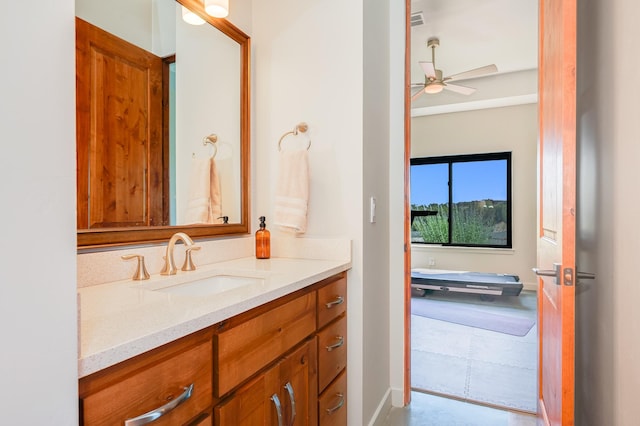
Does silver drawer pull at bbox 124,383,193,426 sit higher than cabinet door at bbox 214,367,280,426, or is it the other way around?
silver drawer pull at bbox 124,383,193,426

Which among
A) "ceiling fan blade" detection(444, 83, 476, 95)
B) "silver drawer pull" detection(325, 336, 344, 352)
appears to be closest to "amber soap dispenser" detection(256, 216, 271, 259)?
"silver drawer pull" detection(325, 336, 344, 352)

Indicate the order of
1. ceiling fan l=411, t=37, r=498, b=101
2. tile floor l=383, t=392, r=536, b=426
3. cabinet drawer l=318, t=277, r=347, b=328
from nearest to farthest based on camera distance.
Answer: cabinet drawer l=318, t=277, r=347, b=328 → tile floor l=383, t=392, r=536, b=426 → ceiling fan l=411, t=37, r=498, b=101

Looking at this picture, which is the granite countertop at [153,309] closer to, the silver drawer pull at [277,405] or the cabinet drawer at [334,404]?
the silver drawer pull at [277,405]

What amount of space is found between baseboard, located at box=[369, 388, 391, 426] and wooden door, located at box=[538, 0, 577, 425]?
0.77 m

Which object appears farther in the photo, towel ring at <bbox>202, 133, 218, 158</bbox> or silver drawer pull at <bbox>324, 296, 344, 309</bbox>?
towel ring at <bbox>202, 133, 218, 158</bbox>

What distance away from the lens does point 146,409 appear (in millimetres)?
702

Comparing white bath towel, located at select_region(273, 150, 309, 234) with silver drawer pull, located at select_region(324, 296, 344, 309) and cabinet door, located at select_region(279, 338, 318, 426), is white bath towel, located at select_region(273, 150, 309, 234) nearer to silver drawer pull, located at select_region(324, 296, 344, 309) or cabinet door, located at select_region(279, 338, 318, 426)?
silver drawer pull, located at select_region(324, 296, 344, 309)

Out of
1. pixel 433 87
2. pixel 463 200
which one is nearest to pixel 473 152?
pixel 463 200

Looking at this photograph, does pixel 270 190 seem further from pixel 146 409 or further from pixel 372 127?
pixel 146 409

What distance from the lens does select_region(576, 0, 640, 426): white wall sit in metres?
0.95

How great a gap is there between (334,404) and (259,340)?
27.9 inches

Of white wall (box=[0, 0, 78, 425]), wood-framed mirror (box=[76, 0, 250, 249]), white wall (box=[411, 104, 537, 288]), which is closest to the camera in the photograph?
white wall (box=[0, 0, 78, 425])

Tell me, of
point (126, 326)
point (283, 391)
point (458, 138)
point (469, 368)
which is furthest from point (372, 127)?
point (458, 138)

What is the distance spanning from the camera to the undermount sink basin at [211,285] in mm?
1305
